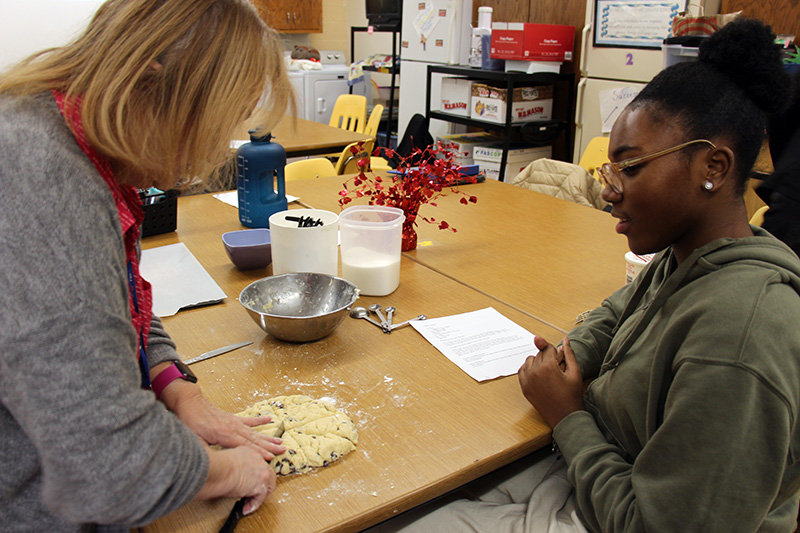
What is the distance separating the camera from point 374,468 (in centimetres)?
93

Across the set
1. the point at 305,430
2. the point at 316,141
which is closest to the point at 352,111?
the point at 316,141

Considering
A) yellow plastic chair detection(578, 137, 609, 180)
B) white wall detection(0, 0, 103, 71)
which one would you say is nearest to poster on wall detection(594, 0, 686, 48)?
yellow plastic chair detection(578, 137, 609, 180)

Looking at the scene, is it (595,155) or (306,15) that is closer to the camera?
(595,155)

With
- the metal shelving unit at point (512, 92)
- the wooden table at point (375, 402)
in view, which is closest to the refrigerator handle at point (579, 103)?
the metal shelving unit at point (512, 92)

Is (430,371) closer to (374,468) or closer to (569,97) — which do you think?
(374,468)

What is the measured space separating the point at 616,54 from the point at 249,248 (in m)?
3.18

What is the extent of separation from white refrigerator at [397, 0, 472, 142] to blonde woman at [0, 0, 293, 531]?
171 inches

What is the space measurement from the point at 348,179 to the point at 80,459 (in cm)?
221

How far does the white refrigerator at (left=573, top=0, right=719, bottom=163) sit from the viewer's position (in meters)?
3.60

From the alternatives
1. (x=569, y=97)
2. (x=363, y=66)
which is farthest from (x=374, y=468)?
(x=363, y=66)

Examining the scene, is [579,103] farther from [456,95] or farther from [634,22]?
[456,95]

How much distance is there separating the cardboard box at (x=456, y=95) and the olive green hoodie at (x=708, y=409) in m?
3.86

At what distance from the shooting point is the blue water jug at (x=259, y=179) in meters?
1.92

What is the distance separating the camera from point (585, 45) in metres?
4.10
